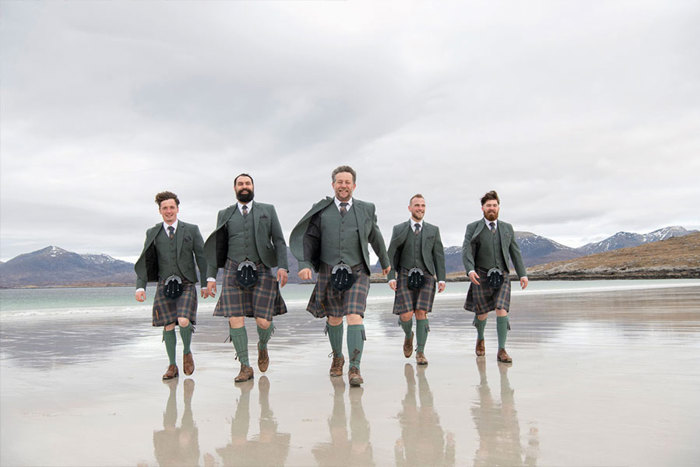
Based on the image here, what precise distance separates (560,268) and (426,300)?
12065cm

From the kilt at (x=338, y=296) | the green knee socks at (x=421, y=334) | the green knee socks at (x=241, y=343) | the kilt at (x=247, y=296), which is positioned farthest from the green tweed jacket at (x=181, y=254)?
the green knee socks at (x=421, y=334)

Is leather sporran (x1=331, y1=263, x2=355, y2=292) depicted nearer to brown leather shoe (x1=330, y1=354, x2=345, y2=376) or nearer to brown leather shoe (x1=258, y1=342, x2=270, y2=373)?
brown leather shoe (x1=330, y1=354, x2=345, y2=376)

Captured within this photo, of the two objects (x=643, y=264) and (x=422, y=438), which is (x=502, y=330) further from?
(x=643, y=264)

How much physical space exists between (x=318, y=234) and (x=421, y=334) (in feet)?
7.04

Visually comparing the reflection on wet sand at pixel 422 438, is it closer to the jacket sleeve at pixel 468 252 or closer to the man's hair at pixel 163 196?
the jacket sleeve at pixel 468 252

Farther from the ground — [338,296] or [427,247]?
[427,247]

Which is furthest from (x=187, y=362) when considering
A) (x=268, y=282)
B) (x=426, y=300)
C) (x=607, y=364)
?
(x=607, y=364)

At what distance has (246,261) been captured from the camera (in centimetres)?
614

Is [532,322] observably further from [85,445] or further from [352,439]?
[85,445]

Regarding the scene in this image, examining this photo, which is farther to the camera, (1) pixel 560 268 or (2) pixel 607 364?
(1) pixel 560 268

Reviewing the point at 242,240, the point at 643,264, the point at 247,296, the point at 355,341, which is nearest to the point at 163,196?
the point at 242,240

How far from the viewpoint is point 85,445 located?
12.0 ft

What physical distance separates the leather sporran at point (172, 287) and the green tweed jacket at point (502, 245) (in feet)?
12.8

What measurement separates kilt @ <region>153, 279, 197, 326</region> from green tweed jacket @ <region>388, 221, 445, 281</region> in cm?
273
